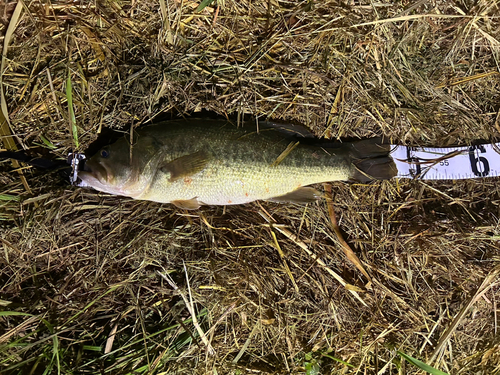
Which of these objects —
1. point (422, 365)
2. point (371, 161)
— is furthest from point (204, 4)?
point (422, 365)

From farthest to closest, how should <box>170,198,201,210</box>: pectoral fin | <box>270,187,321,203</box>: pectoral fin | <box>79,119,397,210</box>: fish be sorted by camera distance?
<box>270,187,321,203</box>: pectoral fin, <box>170,198,201,210</box>: pectoral fin, <box>79,119,397,210</box>: fish

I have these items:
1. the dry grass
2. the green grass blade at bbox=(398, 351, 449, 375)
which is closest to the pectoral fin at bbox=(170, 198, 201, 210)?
the dry grass

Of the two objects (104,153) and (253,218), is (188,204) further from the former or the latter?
(104,153)

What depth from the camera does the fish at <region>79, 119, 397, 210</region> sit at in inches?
94.3

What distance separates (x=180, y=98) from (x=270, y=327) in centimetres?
225

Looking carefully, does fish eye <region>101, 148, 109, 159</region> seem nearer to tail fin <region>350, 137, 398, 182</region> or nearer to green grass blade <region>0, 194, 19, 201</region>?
green grass blade <region>0, 194, 19, 201</region>

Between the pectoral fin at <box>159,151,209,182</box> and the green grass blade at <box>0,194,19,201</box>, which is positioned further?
the green grass blade at <box>0,194,19,201</box>

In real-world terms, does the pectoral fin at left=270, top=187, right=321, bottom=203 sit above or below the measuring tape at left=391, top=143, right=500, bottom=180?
below

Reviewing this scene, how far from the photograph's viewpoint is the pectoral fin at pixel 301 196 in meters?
2.65

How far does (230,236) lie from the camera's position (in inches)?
108

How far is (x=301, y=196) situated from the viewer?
2.67 meters

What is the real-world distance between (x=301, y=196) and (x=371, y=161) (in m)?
Answer: 0.73

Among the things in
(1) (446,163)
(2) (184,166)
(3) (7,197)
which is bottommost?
(3) (7,197)

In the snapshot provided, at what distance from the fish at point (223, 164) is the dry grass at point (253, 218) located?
221 millimetres
